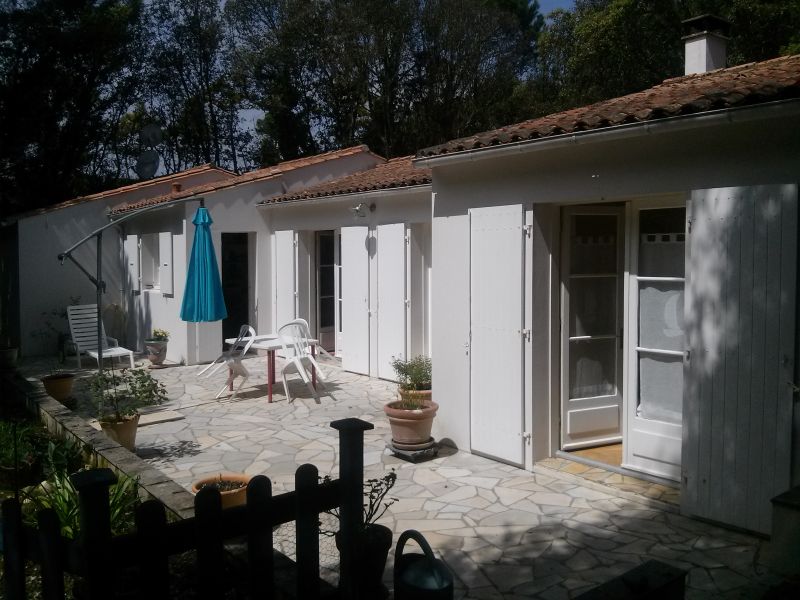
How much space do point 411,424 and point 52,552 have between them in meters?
4.31

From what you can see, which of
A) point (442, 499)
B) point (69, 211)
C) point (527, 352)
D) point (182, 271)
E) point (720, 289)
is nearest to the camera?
point (720, 289)

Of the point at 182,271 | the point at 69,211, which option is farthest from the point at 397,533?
the point at 69,211

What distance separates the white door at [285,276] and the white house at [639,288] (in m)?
6.02

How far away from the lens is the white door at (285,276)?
13030 mm

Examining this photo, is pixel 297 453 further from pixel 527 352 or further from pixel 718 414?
pixel 718 414

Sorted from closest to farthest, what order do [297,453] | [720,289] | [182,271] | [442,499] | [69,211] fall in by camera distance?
1. [720,289]
2. [442,499]
3. [297,453]
4. [182,271]
5. [69,211]

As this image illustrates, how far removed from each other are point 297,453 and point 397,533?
2.34m

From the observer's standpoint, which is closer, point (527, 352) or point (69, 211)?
point (527, 352)

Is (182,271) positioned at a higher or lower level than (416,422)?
higher

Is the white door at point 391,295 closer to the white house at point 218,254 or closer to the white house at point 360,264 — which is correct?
the white house at point 360,264

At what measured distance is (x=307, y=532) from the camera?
125 inches

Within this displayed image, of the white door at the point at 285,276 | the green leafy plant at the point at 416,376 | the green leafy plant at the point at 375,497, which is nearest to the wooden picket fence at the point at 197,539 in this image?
the green leafy plant at the point at 375,497

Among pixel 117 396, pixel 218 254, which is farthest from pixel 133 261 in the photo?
pixel 117 396

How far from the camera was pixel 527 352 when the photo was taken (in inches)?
255
